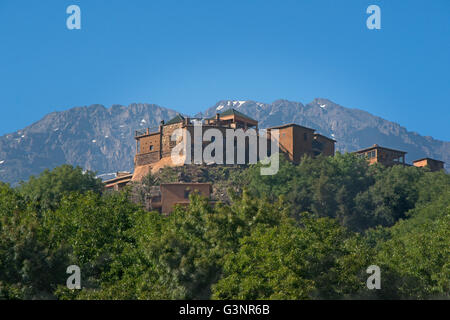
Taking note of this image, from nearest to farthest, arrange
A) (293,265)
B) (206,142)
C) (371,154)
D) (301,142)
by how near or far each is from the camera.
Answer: (293,265), (206,142), (301,142), (371,154)

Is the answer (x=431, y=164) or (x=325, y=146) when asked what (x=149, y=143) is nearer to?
(x=325, y=146)

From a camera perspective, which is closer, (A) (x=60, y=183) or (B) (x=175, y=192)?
(A) (x=60, y=183)

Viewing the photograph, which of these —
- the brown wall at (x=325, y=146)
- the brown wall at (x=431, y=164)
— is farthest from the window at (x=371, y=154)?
the brown wall at (x=431, y=164)

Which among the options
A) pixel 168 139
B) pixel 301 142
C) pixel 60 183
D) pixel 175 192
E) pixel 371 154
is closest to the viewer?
pixel 60 183

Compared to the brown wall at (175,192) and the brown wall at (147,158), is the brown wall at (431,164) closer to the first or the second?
the brown wall at (147,158)

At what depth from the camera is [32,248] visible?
35.3 meters

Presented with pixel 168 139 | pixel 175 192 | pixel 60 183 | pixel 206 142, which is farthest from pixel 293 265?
pixel 168 139

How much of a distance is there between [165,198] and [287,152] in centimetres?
2070

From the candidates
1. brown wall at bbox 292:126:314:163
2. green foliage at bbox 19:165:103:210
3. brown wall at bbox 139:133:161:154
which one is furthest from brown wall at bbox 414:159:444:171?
green foliage at bbox 19:165:103:210

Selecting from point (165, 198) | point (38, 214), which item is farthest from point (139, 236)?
point (165, 198)

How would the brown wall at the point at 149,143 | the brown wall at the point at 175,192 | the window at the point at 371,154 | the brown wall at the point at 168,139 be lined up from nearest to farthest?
the brown wall at the point at 175,192, the brown wall at the point at 168,139, the brown wall at the point at 149,143, the window at the point at 371,154

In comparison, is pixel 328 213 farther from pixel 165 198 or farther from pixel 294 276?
pixel 294 276

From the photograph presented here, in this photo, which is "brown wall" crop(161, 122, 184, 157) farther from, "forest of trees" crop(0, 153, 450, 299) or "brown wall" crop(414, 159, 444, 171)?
"forest of trees" crop(0, 153, 450, 299)

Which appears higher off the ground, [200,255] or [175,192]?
[175,192]
